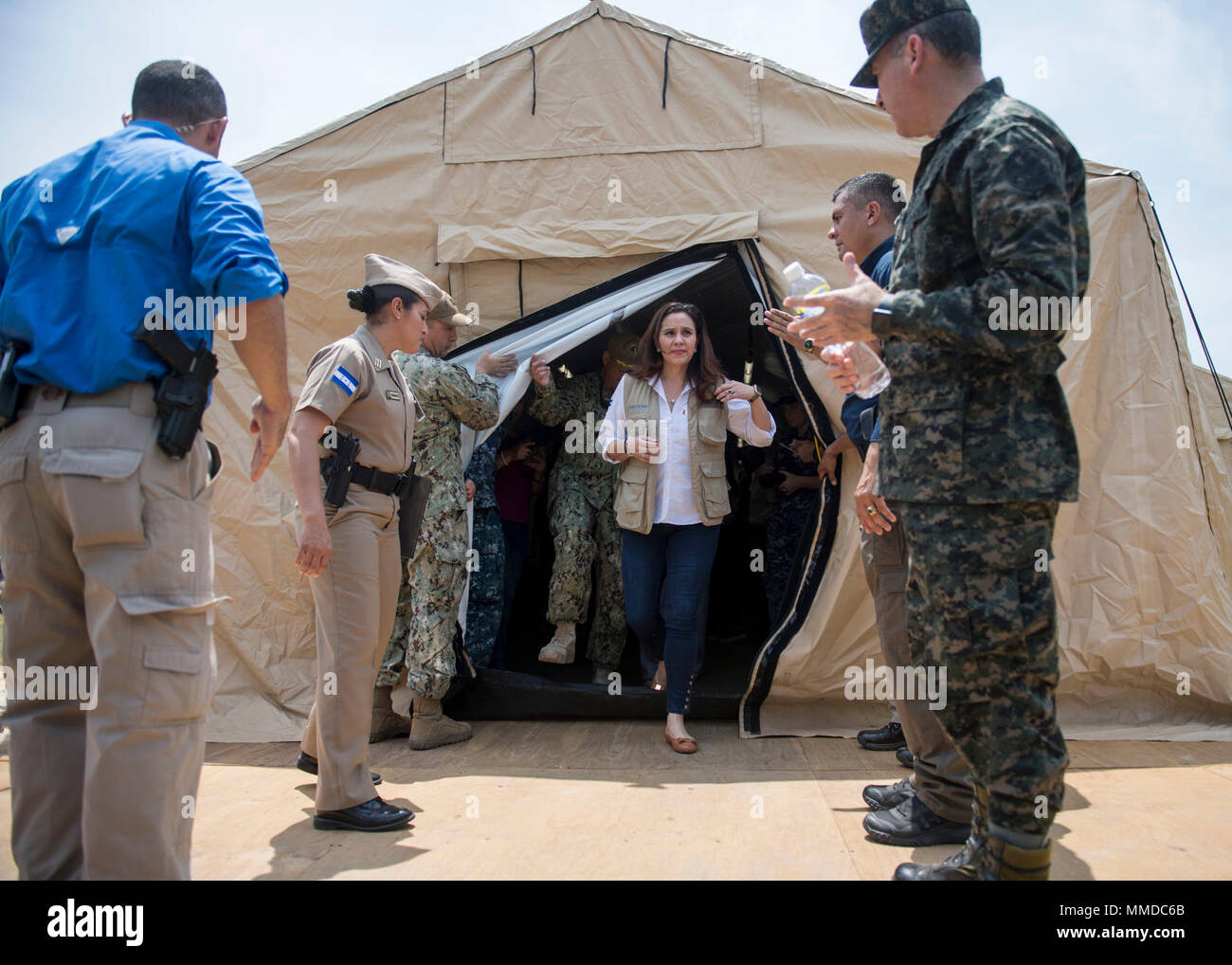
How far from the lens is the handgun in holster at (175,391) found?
1.74m

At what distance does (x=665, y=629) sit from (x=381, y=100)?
8.91 ft

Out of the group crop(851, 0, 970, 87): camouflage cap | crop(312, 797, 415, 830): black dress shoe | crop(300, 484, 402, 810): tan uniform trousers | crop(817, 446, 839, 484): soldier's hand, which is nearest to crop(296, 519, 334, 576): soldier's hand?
crop(300, 484, 402, 810): tan uniform trousers

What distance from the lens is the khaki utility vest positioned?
11.8ft

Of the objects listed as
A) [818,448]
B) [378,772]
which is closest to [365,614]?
[378,772]

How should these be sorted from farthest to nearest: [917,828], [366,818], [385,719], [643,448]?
[385,719] < [643,448] < [366,818] < [917,828]

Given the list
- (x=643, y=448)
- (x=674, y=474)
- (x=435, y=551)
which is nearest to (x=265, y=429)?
(x=435, y=551)

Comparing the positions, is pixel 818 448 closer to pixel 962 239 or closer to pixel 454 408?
pixel 454 408

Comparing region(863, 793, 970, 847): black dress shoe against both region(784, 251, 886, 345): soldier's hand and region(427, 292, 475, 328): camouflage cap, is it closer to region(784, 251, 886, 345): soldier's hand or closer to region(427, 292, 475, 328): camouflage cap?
region(784, 251, 886, 345): soldier's hand

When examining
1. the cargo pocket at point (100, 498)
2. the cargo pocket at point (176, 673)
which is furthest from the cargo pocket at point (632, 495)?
the cargo pocket at point (100, 498)

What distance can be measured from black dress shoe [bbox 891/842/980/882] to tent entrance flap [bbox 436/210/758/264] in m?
2.70

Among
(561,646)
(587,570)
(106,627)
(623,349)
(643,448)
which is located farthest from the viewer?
(623,349)

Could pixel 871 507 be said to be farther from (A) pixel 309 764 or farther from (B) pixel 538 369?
(A) pixel 309 764

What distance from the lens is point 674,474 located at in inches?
144

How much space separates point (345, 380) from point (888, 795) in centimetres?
205
